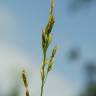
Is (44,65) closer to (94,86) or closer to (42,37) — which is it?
(42,37)

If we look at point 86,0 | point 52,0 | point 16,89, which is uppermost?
point 52,0

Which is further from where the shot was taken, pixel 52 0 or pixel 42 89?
pixel 52 0

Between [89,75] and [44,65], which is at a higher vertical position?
[44,65]

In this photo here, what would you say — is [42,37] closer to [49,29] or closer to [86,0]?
[49,29]

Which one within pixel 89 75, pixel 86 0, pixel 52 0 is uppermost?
pixel 52 0

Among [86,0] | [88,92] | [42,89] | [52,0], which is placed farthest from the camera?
[88,92]

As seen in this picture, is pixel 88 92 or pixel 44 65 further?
pixel 88 92

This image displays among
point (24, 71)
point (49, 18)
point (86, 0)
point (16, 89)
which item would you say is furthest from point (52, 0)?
point (16, 89)

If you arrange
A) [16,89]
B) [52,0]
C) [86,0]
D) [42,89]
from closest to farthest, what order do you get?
[42,89]
[52,0]
[86,0]
[16,89]

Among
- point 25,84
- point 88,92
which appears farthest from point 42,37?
point 88,92
